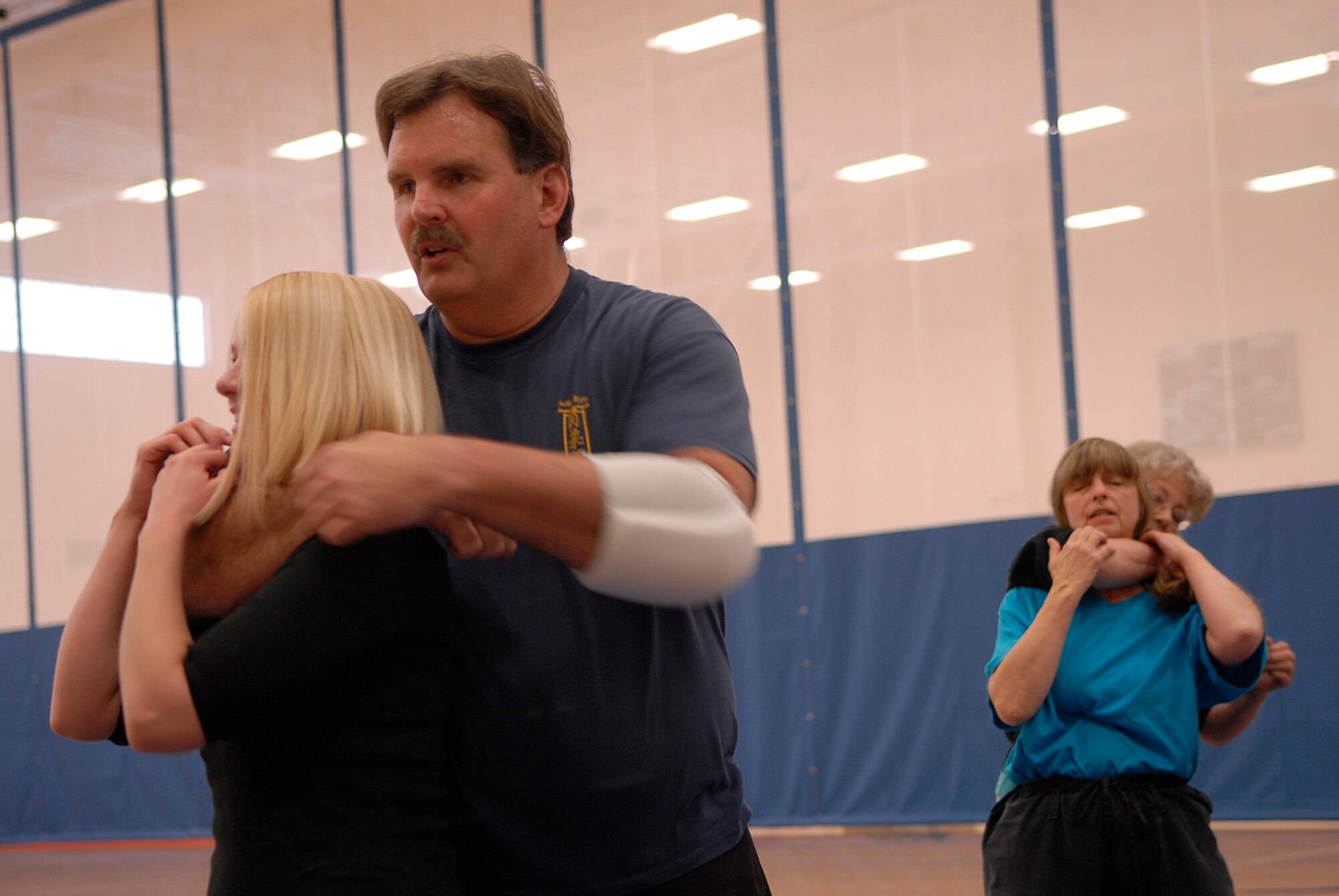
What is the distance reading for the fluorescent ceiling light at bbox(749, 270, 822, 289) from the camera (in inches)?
358

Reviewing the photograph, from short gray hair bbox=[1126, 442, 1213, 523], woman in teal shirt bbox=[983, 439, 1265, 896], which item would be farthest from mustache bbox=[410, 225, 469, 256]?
short gray hair bbox=[1126, 442, 1213, 523]

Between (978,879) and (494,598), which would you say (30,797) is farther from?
(494,598)

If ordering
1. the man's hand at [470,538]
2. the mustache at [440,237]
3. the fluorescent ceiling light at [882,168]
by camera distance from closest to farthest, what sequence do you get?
1. the man's hand at [470,538]
2. the mustache at [440,237]
3. the fluorescent ceiling light at [882,168]

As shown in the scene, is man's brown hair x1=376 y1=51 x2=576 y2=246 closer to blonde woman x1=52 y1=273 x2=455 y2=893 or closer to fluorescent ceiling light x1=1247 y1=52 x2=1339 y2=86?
blonde woman x1=52 y1=273 x2=455 y2=893

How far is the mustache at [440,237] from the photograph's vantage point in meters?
1.63

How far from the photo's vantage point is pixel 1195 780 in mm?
7328

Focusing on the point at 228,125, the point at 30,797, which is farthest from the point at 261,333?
the point at 30,797

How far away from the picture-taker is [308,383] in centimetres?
138

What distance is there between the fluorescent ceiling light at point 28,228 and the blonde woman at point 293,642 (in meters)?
11.9

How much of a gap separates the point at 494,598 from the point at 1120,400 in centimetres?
699

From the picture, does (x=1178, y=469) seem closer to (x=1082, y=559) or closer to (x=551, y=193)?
(x=1082, y=559)

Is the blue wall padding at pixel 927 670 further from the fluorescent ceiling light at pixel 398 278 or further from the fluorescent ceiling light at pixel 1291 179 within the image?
the fluorescent ceiling light at pixel 398 278

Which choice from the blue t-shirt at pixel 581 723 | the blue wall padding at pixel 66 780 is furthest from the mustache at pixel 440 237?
the blue wall padding at pixel 66 780

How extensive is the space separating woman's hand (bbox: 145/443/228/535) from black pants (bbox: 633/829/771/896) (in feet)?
2.05
